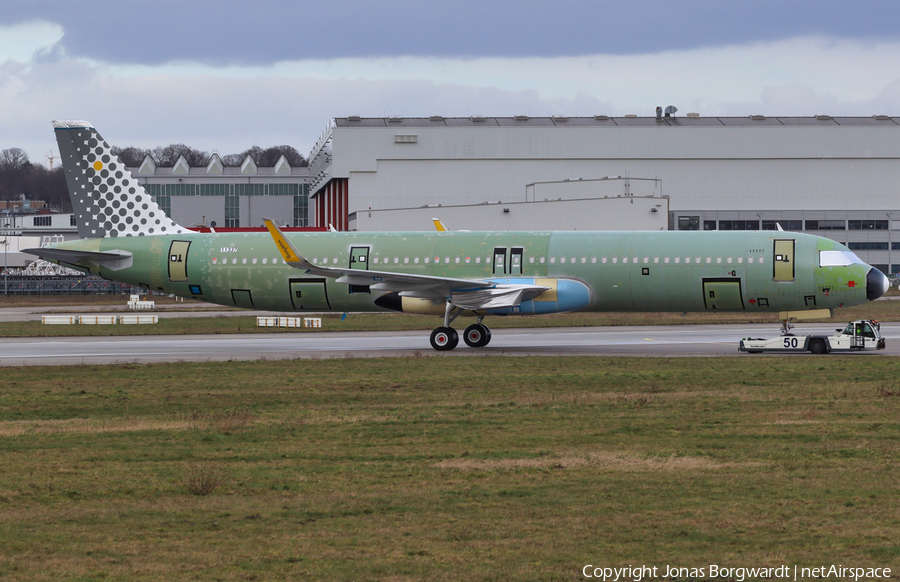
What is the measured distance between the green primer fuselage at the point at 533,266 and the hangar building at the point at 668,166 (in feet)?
198

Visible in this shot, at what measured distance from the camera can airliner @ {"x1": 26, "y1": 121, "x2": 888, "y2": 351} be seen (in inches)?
1436

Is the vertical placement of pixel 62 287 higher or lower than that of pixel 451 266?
lower

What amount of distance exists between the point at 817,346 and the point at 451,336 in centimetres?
1376

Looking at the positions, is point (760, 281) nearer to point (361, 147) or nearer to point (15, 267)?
point (361, 147)

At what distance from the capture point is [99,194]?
44.1m

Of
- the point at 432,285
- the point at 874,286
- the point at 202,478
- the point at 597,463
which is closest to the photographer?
the point at 202,478

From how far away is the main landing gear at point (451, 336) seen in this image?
38688mm

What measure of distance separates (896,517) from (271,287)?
3173cm

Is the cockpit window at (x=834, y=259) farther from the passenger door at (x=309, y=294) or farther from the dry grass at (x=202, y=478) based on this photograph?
the dry grass at (x=202, y=478)

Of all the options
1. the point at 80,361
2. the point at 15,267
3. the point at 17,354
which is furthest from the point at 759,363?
the point at 15,267

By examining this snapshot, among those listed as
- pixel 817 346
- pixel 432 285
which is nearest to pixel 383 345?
pixel 432 285

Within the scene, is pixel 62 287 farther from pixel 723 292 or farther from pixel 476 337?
pixel 723 292

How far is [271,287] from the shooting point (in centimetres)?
4088

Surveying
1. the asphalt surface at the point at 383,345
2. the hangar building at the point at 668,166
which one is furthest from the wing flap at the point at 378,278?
the hangar building at the point at 668,166
